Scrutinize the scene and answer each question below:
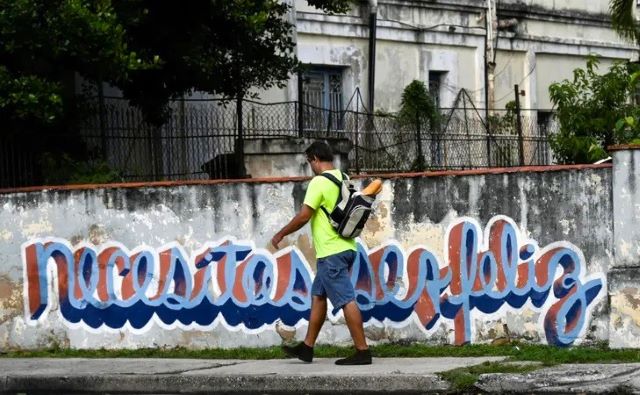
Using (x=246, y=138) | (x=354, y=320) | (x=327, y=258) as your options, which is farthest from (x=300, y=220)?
(x=246, y=138)

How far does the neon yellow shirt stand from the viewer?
1166 cm

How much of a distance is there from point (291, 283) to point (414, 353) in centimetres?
148

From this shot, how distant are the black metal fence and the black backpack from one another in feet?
17.8

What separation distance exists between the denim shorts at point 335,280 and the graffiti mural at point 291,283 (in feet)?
4.35

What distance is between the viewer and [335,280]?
38.0 ft

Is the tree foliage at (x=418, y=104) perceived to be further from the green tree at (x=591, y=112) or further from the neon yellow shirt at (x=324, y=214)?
the neon yellow shirt at (x=324, y=214)

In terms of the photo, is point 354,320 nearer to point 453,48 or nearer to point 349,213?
point 349,213

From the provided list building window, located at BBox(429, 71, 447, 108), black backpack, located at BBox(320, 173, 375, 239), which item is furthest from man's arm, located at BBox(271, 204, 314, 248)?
building window, located at BBox(429, 71, 447, 108)

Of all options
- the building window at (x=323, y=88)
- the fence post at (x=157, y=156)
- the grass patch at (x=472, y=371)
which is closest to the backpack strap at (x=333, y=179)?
the grass patch at (x=472, y=371)

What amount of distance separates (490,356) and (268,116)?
8837 millimetres

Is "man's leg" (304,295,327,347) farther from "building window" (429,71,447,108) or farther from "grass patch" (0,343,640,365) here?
"building window" (429,71,447,108)

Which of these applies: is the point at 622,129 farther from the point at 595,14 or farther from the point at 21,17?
the point at 595,14

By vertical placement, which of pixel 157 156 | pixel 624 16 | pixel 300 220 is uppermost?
pixel 624 16

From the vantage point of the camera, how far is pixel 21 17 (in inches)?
589
